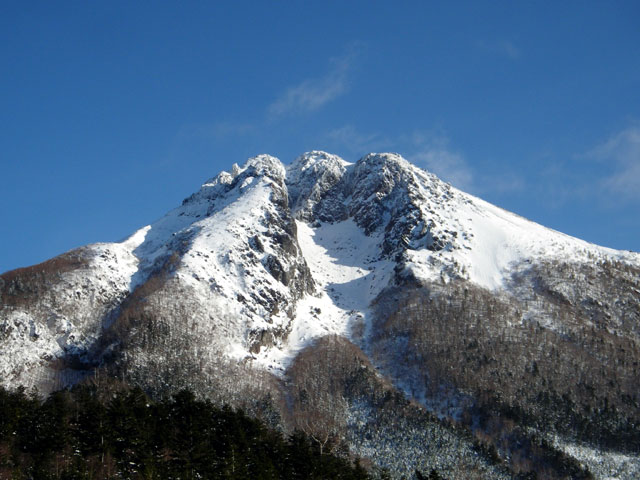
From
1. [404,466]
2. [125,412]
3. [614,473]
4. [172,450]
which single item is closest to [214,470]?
[172,450]

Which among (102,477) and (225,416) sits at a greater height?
(225,416)

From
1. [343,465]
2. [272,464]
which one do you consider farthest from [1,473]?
[343,465]

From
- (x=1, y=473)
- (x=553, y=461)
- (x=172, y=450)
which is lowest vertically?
(x=1, y=473)

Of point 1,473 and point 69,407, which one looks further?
point 69,407

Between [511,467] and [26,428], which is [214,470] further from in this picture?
[511,467]

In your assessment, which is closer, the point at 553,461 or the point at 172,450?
the point at 172,450

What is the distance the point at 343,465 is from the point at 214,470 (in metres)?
26.0

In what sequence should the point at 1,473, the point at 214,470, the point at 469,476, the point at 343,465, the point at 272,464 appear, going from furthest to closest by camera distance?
the point at 469,476 → the point at 343,465 → the point at 272,464 → the point at 214,470 → the point at 1,473

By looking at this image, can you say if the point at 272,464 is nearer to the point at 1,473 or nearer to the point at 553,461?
the point at 1,473

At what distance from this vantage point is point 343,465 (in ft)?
366

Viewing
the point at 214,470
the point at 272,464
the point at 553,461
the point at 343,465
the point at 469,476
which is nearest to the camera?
the point at 214,470

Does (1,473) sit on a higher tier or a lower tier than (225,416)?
lower

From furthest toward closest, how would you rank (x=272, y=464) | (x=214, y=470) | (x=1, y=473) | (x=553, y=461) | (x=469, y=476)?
1. (x=553, y=461)
2. (x=469, y=476)
3. (x=272, y=464)
4. (x=214, y=470)
5. (x=1, y=473)

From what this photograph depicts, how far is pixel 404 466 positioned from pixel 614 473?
60655 millimetres
